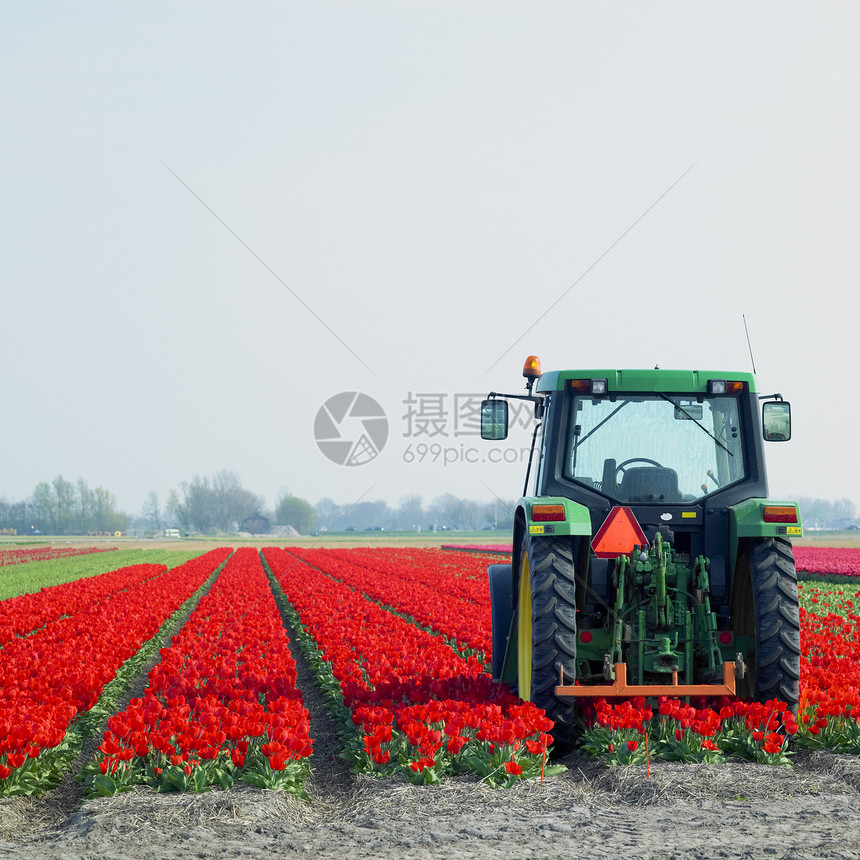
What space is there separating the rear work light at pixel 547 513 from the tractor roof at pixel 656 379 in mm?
1062

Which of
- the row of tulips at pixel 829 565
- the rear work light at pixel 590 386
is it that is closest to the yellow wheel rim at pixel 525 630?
the rear work light at pixel 590 386

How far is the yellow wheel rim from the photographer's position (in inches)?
Result: 285

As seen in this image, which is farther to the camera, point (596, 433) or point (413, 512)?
point (413, 512)

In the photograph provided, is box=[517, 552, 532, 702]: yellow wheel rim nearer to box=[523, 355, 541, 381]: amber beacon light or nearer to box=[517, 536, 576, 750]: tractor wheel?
box=[517, 536, 576, 750]: tractor wheel

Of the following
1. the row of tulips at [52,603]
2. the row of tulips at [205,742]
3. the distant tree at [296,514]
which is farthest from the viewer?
the distant tree at [296,514]

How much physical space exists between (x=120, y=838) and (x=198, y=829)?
44 cm

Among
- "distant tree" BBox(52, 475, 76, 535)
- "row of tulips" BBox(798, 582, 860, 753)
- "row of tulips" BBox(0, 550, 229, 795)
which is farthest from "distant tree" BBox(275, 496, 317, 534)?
"row of tulips" BBox(798, 582, 860, 753)

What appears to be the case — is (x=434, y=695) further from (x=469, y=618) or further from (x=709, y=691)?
(x=469, y=618)

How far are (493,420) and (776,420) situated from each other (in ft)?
7.28

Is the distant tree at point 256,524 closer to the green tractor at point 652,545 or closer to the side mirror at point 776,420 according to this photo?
the green tractor at point 652,545

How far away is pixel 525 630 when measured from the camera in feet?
24.3

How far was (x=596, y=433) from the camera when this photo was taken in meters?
7.24

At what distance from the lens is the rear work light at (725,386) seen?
714 centimetres

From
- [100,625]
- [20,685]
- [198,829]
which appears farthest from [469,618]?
[198,829]
